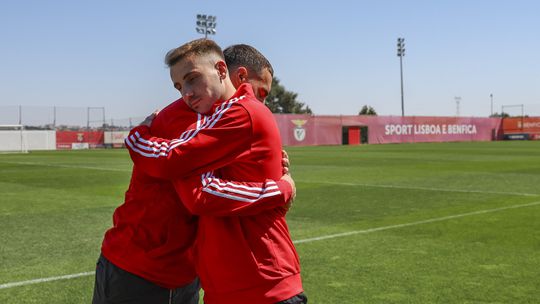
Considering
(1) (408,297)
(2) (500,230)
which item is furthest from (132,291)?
(2) (500,230)

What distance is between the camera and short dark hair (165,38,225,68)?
2.41 m

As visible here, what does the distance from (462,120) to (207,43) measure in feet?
189

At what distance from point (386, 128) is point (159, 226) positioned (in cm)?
5071

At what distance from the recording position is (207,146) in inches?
91.5

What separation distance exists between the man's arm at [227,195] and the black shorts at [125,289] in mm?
442

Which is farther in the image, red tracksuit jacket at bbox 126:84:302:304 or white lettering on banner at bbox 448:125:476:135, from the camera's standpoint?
white lettering on banner at bbox 448:125:476:135

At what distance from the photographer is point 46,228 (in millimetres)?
8438

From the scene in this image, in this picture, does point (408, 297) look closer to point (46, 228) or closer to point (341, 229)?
point (341, 229)

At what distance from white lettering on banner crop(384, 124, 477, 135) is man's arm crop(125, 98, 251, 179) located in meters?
50.7

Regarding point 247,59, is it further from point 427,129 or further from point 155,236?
point 427,129

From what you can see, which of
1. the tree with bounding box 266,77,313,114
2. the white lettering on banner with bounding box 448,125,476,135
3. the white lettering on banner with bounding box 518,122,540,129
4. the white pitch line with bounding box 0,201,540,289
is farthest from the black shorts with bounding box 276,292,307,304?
the tree with bounding box 266,77,313,114

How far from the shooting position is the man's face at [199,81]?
2.39 m

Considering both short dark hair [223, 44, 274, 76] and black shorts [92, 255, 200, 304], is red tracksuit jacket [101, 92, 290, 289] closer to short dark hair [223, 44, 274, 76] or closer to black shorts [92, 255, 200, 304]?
black shorts [92, 255, 200, 304]

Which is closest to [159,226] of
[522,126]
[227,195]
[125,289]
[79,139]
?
[125,289]
